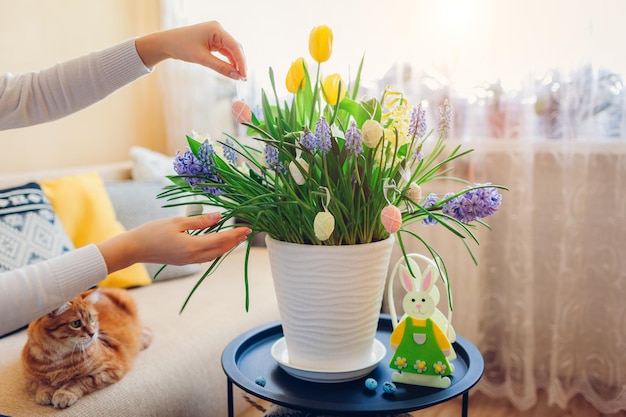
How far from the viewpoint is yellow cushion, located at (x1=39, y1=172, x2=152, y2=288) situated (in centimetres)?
179

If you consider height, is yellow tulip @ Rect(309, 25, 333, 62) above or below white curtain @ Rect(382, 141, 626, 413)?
above

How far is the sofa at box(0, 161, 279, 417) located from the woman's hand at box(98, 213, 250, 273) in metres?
0.14

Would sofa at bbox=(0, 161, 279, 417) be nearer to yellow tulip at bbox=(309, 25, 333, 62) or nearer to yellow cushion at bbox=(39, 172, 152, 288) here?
yellow cushion at bbox=(39, 172, 152, 288)

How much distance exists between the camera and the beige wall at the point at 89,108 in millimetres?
2053

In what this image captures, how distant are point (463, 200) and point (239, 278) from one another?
1.15 metres

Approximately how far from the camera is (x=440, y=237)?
2006 mm

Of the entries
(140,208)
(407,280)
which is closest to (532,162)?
(407,280)

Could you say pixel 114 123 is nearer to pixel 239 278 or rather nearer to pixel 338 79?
pixel 239 278

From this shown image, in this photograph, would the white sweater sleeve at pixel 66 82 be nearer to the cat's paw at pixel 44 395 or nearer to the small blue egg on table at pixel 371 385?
the cat's paw at pixel 44 395

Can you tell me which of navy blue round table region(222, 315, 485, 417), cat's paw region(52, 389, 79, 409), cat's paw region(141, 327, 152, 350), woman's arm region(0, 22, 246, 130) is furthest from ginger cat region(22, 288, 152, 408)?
woman's arm region(0, 22, 246, 130)

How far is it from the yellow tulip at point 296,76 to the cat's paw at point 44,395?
77 centimetres

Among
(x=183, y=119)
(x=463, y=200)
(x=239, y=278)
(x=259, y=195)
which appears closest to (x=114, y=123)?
(x=183, y=119)

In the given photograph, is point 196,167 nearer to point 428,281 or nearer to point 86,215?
point 428,281

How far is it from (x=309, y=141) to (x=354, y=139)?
0.07m
